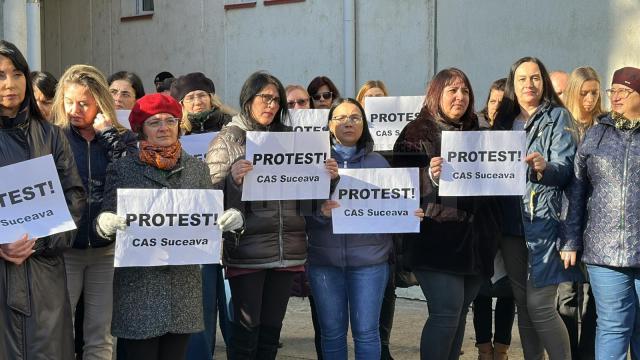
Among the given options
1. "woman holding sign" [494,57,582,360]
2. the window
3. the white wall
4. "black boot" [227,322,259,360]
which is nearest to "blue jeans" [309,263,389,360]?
"black boot" [227,322,259,360]

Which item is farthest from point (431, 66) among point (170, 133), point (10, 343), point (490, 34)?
point (10, 343)

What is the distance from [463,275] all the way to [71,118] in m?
2.43

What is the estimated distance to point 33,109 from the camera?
16.3ft

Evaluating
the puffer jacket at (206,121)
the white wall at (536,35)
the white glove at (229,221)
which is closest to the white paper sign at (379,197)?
the white glove at (229,221)

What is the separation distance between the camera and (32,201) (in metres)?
4.92

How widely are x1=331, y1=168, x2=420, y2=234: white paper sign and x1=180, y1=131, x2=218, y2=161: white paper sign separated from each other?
113cm

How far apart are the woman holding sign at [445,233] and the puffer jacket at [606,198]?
510mm

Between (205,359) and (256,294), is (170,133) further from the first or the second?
(205,359)

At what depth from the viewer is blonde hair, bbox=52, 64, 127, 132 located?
19.1 ft

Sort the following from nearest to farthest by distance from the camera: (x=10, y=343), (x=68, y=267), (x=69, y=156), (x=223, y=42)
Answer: (x=10, y=343)
(x=69, y=156)
(x=68, y=267)
(x=223, y=42)

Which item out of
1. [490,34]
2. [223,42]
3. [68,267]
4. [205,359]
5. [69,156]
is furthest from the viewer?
[223,42]

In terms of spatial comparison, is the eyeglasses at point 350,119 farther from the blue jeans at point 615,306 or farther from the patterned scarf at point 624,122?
the blue jeans at point 615,306

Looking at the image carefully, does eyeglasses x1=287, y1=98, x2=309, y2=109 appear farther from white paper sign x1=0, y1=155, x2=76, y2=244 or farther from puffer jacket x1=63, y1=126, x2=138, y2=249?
white paper sign x1=0, y1=155, x2=76, y2=244

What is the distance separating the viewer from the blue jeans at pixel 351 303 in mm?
6035
